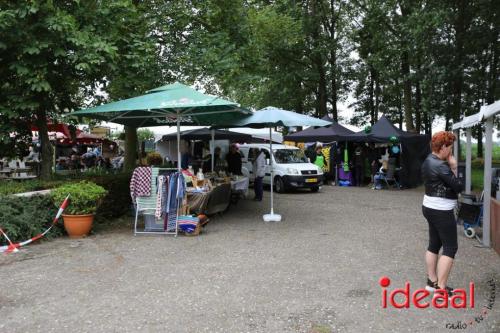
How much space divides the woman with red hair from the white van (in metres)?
11.8

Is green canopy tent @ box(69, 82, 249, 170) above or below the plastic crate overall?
above

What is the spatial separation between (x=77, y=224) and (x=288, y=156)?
10737 mm

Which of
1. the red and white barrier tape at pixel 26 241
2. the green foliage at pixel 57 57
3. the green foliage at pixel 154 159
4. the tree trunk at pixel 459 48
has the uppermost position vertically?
the tree trunk at pixel 459 48

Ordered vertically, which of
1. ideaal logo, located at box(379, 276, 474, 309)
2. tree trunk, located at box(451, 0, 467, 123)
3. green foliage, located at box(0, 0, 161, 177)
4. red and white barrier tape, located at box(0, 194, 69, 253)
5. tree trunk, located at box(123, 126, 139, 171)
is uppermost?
tree trunk, located at box(451, 0, 467, 123)

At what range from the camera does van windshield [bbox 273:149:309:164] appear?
18.2 meters

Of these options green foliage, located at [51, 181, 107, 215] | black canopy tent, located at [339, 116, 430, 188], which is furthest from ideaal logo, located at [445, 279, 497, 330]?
black canopy tent, located at [339, 116, 430, 188]

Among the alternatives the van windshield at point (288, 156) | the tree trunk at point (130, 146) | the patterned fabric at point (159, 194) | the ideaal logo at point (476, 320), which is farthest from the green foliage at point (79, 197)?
the van windshield at point (288, 156)

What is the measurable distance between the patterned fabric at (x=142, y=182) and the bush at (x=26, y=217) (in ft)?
4.90

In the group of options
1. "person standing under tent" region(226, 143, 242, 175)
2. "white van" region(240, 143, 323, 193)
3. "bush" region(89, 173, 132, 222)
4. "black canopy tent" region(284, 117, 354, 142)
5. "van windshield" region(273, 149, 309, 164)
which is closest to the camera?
"bush" region(89, 173, 132, 222)

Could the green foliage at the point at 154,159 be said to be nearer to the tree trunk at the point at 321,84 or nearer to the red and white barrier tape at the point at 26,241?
the red and white barrier tape at the point at 26,241

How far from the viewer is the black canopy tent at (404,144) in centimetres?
1883

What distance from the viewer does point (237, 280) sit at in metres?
6.05

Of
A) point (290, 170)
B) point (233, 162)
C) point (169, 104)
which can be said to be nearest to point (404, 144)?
point (290, 170)

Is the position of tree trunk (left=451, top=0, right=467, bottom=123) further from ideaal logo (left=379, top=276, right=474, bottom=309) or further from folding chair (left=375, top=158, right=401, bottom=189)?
ideaal logo (left=379, top=276, right=474, bottom=309)
